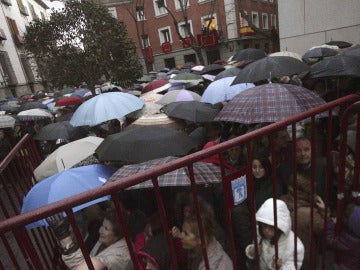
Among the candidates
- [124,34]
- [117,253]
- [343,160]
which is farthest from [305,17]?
[117,253]

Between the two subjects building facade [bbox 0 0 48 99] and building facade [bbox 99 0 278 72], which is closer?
building facade [bbox 0 0 48 99]

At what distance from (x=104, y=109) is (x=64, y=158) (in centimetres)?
147

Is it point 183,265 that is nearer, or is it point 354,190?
point 354,190

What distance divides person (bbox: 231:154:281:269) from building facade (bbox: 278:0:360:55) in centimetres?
1014

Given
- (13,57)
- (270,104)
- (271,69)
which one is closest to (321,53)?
(271,69)

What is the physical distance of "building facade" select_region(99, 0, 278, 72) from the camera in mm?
27625

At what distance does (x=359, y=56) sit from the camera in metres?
4.39

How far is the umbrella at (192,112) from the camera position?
411 cm

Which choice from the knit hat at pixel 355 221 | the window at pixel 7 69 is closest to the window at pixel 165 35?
the window at pixel 7 69

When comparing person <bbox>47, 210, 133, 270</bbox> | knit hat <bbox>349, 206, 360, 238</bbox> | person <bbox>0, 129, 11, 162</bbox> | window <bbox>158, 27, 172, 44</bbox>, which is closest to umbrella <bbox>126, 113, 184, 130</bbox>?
person <bbox>47, 210, 133, 270</bbox>

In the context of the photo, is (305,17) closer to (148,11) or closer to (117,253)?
(117,253)

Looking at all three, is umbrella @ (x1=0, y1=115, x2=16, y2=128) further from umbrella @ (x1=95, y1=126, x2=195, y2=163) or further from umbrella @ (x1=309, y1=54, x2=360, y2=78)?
umbrella @ (x1=309, y1=54, x2=360, y2=78)

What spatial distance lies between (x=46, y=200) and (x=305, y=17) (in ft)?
39.8

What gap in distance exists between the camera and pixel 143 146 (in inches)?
108
